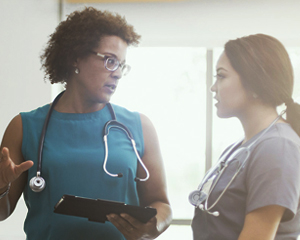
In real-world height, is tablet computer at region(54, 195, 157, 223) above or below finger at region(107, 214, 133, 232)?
above

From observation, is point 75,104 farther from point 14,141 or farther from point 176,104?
point 176,104

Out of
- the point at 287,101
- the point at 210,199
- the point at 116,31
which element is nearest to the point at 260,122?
the point at 287,101

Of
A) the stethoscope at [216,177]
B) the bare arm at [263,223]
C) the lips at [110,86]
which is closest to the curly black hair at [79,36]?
the lips at [110,86]

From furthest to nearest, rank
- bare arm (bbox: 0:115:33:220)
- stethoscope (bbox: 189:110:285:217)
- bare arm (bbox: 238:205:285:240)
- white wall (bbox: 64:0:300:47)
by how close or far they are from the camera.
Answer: white wall (bbox: 64:0:300:47), bare arm (bbox: 0:115:33:220), stethoscope (bbox: 189:110:285:217), bare arm (bbox: 238:205:285:240)

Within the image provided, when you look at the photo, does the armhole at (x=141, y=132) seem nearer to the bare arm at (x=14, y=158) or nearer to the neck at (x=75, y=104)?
the neck at (x=75, y=104)

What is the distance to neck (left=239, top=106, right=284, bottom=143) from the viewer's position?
84cm

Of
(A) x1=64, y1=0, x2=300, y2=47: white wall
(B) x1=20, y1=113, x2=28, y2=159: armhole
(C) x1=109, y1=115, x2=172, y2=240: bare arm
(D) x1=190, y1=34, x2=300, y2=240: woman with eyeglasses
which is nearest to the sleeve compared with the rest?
(D) x1=190, y1=34, x2=300, y2=240: woman with eyeglasses

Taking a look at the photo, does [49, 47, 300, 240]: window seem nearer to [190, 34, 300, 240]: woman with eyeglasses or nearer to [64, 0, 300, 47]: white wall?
[64, 0, 300, 47]: white wall

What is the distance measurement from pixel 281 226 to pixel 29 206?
66 centimetres

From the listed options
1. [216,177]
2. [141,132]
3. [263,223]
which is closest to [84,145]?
[141,132]

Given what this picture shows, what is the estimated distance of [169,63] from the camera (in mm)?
1229

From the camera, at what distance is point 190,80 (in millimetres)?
1189

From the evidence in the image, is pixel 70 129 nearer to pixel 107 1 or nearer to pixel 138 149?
pixel 138 149

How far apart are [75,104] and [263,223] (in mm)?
614
